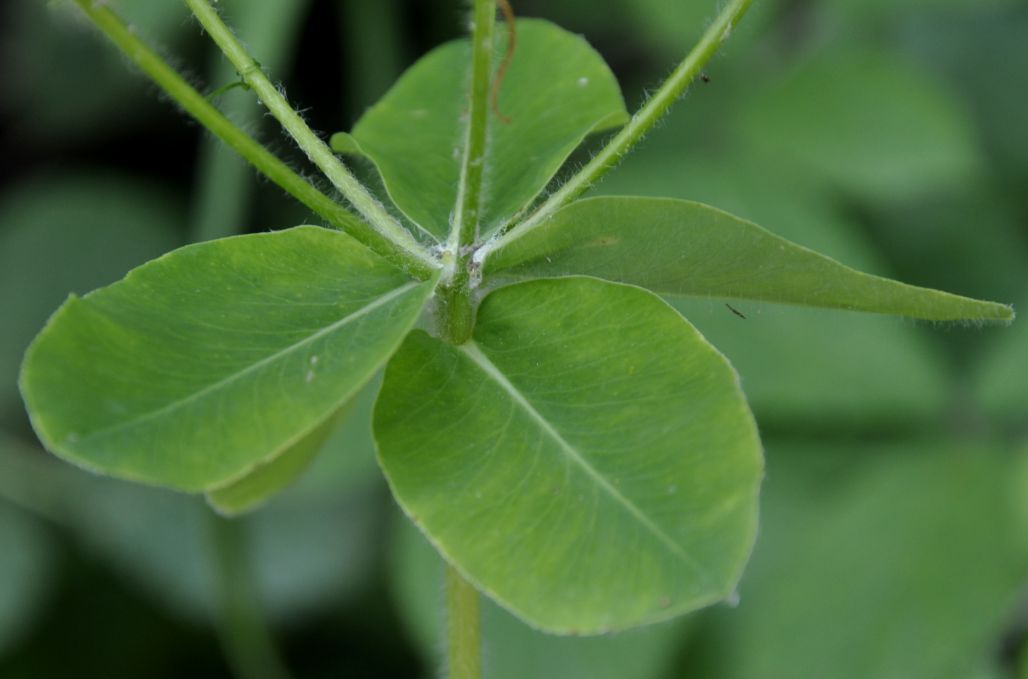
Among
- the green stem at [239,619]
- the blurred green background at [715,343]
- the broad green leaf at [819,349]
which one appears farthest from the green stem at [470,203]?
the green stem at [239,619]

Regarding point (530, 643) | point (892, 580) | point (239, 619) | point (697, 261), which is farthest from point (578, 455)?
point (239, 619)

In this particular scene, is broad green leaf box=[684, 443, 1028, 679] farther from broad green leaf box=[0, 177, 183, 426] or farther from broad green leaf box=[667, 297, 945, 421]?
broad green leaf box=[0, 177, 183, 426]

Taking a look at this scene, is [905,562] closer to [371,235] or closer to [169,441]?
[371,235]

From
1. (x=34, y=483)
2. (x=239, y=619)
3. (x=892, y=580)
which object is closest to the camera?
(x=892, y=580)

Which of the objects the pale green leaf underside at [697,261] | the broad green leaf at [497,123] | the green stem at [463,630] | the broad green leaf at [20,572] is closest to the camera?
the pale green leaf underside at [697,261]

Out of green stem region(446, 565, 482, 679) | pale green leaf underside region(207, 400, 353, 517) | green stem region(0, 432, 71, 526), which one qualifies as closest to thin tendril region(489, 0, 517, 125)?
pale green leaf underside region(207, 400, 353, 517)

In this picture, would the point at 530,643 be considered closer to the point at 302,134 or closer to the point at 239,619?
the point at 239,619

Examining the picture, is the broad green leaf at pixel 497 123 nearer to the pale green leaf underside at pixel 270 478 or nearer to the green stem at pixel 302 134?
the green stem at pixel 302 134
